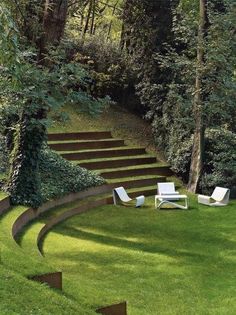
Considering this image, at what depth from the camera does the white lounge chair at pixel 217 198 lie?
13430 mm

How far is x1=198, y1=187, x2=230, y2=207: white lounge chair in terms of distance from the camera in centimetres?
1343

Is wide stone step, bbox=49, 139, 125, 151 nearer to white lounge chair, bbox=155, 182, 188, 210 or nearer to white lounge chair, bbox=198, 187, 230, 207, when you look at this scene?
white lounge chair, bbox=155, 182, 188, 210

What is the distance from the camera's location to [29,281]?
539cm

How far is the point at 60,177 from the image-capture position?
12797 millimetres

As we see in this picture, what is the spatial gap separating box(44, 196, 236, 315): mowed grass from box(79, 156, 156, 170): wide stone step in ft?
7.19

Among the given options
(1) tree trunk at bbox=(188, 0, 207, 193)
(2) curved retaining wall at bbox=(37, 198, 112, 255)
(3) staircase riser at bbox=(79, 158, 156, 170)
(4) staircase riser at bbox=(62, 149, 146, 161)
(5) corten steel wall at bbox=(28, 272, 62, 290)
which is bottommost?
(2) curved retaining wall at bbox=(37, 198, 112, 255)

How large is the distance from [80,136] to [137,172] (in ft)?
7.85

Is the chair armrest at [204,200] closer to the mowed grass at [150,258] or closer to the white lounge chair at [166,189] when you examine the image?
the mowed grass at [150,258]

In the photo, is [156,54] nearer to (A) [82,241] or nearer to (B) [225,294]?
(A) [82,241]

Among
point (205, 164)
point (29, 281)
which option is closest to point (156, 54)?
point (205, 164)

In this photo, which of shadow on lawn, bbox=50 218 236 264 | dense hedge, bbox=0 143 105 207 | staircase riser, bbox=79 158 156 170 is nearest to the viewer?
shadow on lawn, bbox=50 218 236 264

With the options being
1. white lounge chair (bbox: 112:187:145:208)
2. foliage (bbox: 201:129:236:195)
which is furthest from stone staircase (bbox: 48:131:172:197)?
foliage (bbox: 201:129:236:195)

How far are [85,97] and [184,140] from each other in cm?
684

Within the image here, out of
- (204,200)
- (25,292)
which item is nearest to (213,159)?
(204,200)
